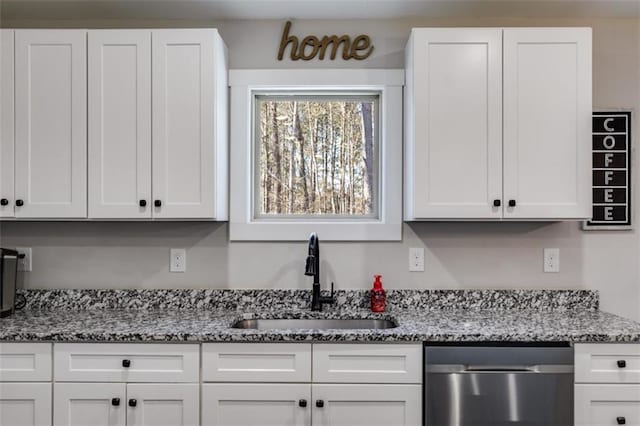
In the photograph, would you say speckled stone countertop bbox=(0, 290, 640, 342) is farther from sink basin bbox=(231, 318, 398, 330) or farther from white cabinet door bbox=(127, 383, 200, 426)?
white cabinet door bbox=(127, 383, 200, 426)

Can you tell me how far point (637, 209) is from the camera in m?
2.62

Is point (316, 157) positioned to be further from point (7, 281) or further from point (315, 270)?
point (7, 281)

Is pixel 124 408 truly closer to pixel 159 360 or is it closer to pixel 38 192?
pixel 159 360

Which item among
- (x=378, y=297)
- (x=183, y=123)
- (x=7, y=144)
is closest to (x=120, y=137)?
(x=183, y=123)

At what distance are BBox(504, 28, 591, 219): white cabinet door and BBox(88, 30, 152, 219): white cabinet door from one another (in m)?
1.65

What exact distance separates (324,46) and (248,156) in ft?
2.28

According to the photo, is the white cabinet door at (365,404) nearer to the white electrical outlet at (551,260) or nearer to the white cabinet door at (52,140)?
the white electrical outlet at (551,260)

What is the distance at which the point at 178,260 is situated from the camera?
8.63 feet

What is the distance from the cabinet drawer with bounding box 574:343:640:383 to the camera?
A: 6.64 ft

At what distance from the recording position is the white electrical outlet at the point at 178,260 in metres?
2.63

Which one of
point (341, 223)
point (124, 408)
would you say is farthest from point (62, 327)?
point (341, 223)

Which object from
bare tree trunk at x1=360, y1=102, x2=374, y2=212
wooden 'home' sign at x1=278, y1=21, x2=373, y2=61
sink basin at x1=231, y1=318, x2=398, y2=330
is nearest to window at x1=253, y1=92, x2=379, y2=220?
bare tree trunk at x1=360, y1=102, x2=374, y2=212

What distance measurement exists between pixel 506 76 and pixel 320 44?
3.09 ft

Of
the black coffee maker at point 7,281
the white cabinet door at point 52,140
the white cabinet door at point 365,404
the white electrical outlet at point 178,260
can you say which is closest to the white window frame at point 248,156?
the white electrical outlet at point 178,260
